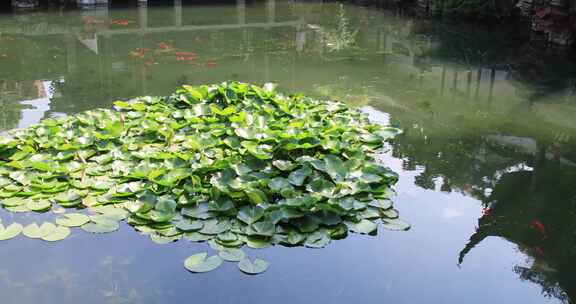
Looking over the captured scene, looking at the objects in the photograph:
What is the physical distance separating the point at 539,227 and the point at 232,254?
2241 millimetres

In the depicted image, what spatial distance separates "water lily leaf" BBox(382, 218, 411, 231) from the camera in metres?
4.08

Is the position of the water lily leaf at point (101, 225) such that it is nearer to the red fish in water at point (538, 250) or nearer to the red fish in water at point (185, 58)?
the red fish in water at point (538, 250)

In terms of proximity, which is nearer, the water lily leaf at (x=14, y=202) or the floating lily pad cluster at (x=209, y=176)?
the floating lily pad cluster at (x=209, y=176)

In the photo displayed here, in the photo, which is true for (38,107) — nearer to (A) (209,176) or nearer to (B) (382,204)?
(A) (209,176)

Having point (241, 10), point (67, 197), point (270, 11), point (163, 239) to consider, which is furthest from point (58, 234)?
point (241, 10)

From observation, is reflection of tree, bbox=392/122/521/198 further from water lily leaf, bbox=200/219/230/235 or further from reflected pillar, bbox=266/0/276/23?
reflected pillar, bbox=266/0/276/23

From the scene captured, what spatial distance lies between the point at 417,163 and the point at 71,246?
2981mm

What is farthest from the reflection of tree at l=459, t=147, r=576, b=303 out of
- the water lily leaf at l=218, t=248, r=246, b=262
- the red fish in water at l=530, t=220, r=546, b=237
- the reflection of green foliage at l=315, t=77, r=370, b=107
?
the reflection of green foliage at l=315, t=77, r=370, b=107

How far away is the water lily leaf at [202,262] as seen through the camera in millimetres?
3492

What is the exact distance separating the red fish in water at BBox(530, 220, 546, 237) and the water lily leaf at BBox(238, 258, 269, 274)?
2.02 meters

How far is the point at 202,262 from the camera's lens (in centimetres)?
353

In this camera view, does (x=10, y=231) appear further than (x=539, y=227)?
No

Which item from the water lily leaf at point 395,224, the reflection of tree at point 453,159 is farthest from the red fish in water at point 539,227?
the water lily leaf at point 395,224

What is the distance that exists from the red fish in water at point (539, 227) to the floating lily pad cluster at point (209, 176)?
0.96 metres
